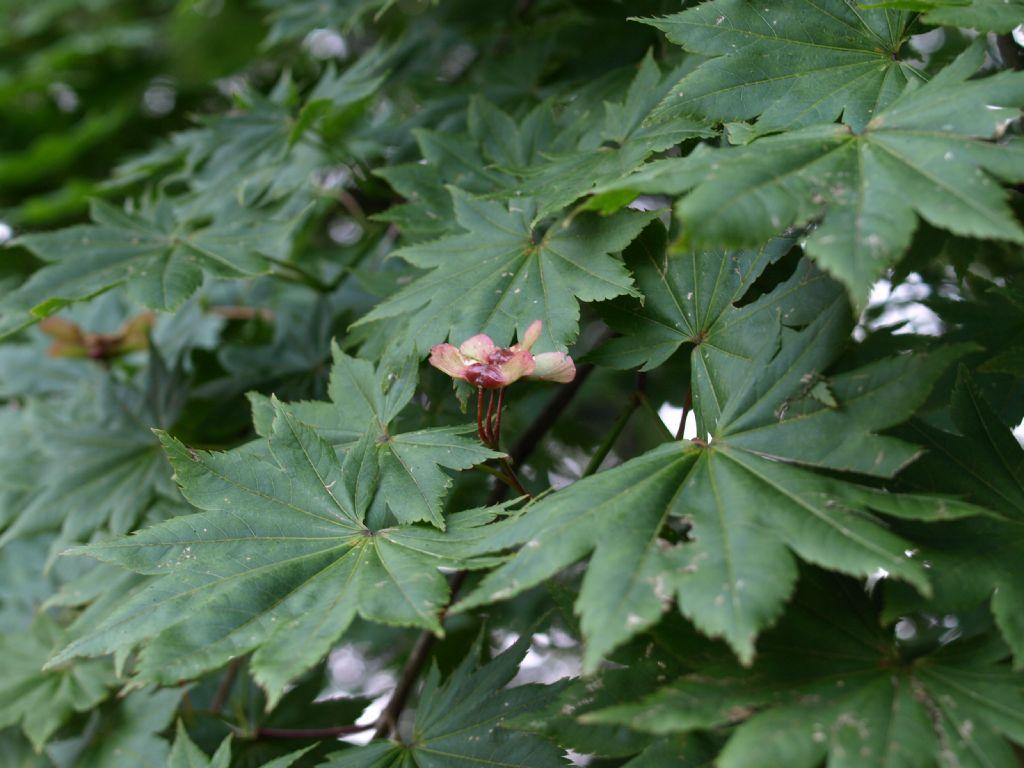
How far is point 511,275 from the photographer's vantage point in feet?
4.35

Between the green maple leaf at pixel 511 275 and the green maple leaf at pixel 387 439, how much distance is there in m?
0.08

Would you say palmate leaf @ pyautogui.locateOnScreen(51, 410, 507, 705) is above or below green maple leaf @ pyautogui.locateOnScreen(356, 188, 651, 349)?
below

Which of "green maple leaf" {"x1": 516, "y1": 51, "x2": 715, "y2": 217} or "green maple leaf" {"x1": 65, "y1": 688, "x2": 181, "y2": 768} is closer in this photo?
"green maple leaf" {"x1": 516, "y1": 51, "x2": 715, "y2": 217}

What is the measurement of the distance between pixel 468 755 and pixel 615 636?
475 millimetres

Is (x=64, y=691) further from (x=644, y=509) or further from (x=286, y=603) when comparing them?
(x=644, y=509)

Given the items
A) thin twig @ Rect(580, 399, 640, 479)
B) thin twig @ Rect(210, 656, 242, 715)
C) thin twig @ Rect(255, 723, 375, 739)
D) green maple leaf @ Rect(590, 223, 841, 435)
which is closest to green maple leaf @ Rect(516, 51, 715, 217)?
green maple leaf @ Rect(590, 223, 841, 435)

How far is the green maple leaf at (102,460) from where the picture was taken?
1714 millimetres

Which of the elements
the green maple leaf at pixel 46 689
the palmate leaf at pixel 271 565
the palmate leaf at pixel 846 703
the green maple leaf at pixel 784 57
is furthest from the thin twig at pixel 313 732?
the green maple leaf at pixel 784 57

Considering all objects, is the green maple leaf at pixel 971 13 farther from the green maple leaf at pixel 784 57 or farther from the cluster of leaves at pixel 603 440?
the green maple leaf at pixel 784 57

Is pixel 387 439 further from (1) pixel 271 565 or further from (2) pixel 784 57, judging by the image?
(2) pixel 784 57

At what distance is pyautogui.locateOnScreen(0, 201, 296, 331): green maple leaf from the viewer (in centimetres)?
161

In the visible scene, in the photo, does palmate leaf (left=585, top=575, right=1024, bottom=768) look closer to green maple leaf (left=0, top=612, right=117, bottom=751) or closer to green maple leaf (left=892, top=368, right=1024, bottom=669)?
green maple leaf (left=892, top=368, right=1024, bottom=669)

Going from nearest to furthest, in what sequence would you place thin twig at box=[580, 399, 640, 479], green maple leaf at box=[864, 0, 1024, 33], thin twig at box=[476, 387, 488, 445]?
green maple leaf at box=[864, 0, 1024, 33] → thin twig at box=[476, 387, 488, 445] → thin twig at box=[580, 399, 640, 479]

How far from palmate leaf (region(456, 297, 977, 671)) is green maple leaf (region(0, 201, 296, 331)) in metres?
0.92
